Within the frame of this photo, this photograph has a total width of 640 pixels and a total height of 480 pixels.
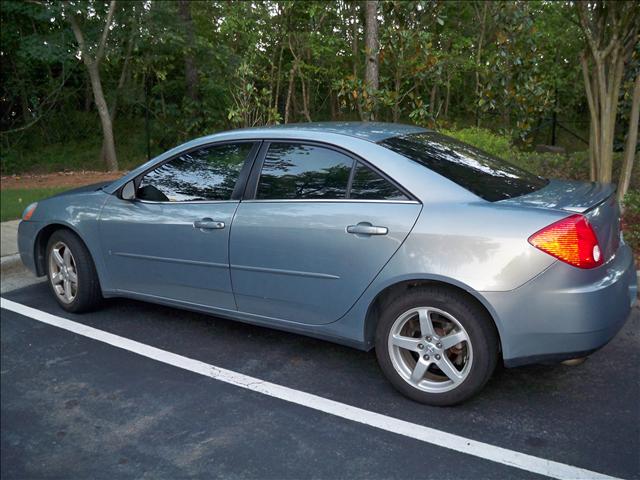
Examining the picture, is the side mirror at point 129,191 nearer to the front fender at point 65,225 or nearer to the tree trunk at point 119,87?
the front fender at point 65,225

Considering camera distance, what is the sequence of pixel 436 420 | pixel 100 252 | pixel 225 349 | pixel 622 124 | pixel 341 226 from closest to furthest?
pixel 436 420 < pixel 341 226 < pixel 225 349 < pixel 100 252 < pixel 622 124

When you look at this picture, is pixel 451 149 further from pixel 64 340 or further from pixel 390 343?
pixel 64 340

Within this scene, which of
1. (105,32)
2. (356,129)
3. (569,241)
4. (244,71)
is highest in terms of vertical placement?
(105,32)

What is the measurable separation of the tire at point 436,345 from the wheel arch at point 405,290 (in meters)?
0.02

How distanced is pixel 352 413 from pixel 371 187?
4.17ft

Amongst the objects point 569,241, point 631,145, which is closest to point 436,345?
point 569,241

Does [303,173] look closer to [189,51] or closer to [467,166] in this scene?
[467,166]

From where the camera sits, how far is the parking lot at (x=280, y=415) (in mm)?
2895

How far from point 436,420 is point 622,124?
9011 millimetres

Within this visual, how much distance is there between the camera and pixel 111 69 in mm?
17984

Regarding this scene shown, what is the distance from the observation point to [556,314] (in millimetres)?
3070

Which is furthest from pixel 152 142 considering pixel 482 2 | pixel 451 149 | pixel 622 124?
pixel 451 149

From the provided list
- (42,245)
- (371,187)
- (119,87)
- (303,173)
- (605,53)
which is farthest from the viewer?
(119,87)

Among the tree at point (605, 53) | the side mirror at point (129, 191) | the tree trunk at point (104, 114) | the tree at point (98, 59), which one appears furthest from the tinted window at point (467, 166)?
the tree trunk at point (104, 114)
